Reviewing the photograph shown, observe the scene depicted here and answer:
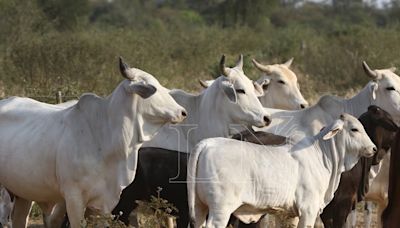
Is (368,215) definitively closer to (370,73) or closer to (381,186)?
(381,186)

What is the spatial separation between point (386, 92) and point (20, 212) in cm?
363

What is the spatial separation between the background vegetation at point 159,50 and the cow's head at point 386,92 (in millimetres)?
5477

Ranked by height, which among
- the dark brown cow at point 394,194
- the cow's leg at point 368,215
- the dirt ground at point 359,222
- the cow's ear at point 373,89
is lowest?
the dirt ground at point 359,222

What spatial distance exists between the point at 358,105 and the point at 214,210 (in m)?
3.04

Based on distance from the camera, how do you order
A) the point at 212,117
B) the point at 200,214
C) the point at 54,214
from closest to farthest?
the point at 200,214
the point at 54,214
the point at 212,117

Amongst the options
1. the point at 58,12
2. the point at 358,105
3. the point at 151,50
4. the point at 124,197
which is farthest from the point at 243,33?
the point at 124,197

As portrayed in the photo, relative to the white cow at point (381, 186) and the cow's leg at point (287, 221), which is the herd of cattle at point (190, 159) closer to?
the cow's leg at point (287, 221)

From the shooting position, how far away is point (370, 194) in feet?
29.9

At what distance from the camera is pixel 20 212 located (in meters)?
8.60

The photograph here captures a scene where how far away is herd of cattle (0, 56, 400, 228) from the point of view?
727 cm

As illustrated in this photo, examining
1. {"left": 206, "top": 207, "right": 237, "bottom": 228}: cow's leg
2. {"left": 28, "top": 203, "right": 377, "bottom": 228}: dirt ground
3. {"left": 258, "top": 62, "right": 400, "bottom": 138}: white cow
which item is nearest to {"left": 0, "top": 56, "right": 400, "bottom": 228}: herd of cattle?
{"left": 206, "top": 207, "right": 237, "bottom": 228}: cow's leg

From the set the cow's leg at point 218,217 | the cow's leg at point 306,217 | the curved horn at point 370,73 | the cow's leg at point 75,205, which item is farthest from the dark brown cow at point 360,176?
the cow's leg at point 75,205

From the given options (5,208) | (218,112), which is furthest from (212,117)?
(5,208)

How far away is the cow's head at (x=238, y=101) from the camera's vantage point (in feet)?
27.8
